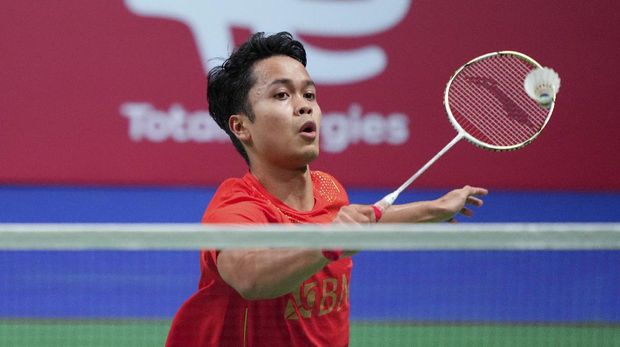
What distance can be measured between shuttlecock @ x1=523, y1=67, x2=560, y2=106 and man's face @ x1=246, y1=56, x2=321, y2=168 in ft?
2.24

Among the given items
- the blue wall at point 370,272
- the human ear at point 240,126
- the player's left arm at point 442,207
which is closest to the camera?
the player's left arm at point 442,207

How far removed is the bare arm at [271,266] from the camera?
246 centimetres

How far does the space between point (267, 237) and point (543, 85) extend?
125cm

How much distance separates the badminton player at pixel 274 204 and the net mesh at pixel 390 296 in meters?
1.20

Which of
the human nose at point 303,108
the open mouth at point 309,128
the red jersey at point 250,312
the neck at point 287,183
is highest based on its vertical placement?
the human nose at point 303,108

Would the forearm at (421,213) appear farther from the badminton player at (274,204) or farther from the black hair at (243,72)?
the black hair at (243,72)

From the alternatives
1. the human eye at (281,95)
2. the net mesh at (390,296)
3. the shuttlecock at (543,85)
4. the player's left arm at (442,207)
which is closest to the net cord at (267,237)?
the player's left arm at (442,207)

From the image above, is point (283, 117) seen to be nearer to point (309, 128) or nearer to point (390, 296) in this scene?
point (309, 128)

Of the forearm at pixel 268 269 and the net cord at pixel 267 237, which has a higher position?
the net cord at pixel 267 237

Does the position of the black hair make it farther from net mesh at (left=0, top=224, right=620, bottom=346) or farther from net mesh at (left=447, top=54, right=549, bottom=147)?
net mesh at (left=0, top=224, right=620, bottom=346)

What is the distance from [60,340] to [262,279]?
2643 millimetres

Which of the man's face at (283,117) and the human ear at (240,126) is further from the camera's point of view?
the human ear at (240,126)

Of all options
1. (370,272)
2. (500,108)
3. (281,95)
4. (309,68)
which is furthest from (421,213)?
(309,68)

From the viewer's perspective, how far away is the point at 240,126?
10.2ft
